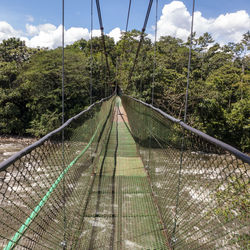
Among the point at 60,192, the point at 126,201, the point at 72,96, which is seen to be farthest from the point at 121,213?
the point at 72,96

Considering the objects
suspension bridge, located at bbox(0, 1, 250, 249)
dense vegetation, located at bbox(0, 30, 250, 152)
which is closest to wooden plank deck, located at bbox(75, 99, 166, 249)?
suspension bridge, located at bbox(0, 1, 250, 249)

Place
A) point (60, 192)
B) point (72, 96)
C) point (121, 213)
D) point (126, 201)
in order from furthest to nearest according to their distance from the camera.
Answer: point (72, 96)
point (126, 201)
point (121, 213)
point (60, 192)

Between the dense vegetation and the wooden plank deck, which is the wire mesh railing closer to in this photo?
the wooden plank deck

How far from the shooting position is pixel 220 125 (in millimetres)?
10383

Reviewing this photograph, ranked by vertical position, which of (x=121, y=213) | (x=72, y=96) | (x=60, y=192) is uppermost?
(x=72, y=96)

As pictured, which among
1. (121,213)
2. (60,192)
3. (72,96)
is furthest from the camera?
(72,96)

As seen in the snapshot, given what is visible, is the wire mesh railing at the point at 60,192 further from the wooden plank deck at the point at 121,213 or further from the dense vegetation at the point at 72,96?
the dense vegetation at the point at 72,96

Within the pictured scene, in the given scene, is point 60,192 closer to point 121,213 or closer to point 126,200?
point 121,213

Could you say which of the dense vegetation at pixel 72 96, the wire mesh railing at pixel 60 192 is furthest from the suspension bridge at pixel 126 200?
the dense vegetation at pixel 72 96

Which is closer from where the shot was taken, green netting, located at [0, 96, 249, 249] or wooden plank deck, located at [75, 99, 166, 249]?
green netting, located at [0, 96, 249, 249]

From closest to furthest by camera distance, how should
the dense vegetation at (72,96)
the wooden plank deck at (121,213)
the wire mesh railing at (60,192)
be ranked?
the wire mesh railing at (60,192) < the wooden plank deck at (121,213) < the dense vegetation at (72,96)

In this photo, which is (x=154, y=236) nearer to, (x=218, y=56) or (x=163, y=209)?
(x=163, y=209)

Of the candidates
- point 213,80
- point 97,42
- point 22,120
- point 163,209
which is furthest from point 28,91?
point 97,42

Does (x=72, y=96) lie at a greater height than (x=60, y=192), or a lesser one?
greater
